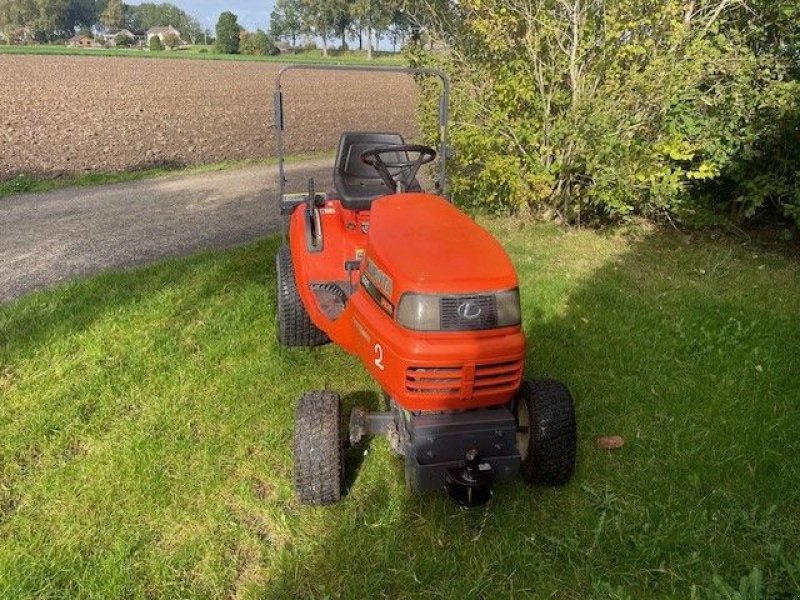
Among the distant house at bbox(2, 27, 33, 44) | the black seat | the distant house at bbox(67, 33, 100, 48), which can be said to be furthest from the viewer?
the distant house at bbox(67, 33, 100, 48)

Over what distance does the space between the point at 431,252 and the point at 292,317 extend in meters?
1.58

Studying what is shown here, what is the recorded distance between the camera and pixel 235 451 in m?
3.07

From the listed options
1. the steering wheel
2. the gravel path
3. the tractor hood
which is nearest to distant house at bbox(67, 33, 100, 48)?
the gravel path

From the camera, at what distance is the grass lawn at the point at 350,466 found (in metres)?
2.39

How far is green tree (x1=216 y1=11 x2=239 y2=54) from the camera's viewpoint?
80.1 metres

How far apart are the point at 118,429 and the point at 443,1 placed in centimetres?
587

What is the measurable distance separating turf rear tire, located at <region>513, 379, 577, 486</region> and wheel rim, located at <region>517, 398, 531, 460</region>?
16 mm

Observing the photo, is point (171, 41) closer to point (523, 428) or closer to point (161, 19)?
point (161, 19)

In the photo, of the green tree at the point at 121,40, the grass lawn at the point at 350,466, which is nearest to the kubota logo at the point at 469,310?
the grass lawn at the point at 350,466

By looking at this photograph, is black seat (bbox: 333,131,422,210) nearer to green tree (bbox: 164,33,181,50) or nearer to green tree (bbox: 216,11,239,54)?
green tree (bbox: 216,11,239,54)

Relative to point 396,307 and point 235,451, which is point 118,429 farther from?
point 396,307

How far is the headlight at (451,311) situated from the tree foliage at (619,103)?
3919 millimetres

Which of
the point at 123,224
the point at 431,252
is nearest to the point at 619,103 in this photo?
the point at 431,252

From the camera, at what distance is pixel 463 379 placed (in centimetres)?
238
